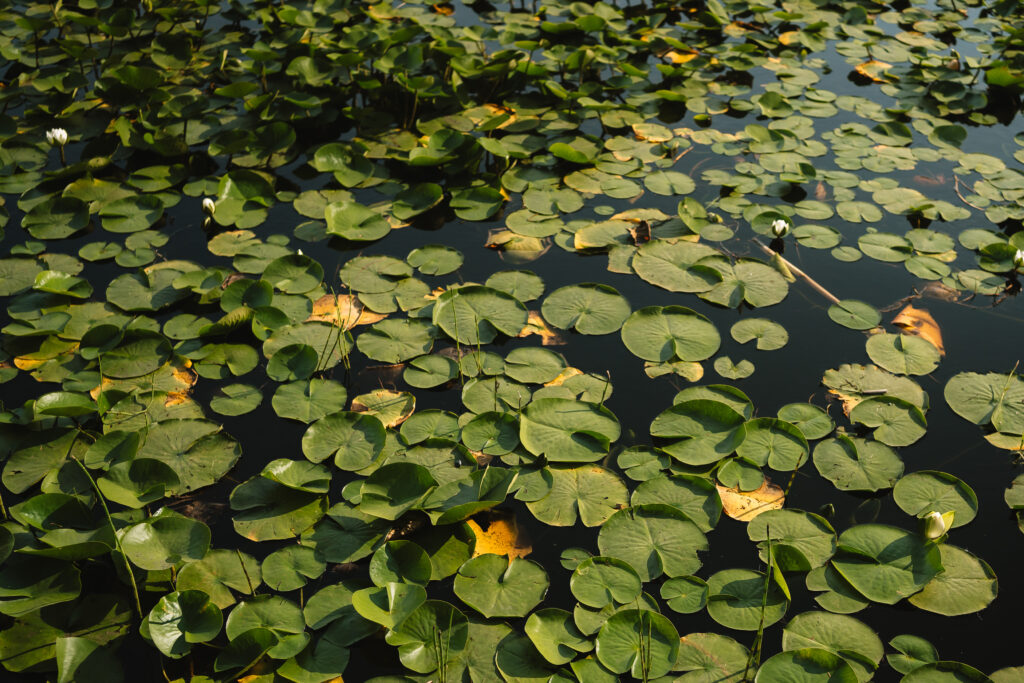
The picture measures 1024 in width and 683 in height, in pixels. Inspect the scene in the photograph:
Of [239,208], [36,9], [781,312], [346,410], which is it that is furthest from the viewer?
[36,9]

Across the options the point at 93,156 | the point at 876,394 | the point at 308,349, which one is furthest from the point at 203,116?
the point at 876,394

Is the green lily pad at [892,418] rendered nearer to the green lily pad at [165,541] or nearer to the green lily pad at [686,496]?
the green lily pad at [686,496]

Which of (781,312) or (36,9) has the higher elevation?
(36,9)

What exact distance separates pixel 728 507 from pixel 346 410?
4.89 ft

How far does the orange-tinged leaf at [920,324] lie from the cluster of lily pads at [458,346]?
0.04 feet

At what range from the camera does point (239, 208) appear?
4.09m

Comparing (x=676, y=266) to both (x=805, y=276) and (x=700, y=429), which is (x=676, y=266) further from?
(x=700, y=429)

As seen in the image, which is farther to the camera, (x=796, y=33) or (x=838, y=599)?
(x=796, y=33)

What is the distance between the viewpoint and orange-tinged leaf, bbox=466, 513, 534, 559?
2529 millimetres

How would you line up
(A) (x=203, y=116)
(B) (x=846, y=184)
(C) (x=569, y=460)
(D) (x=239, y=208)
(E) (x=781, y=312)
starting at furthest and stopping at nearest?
(A) (x=203, y=116) < (B) (x=846, y=184) < (D) (x=239, y=208) < (E) (x=781, y=312) < (C) (x=569, y=460)

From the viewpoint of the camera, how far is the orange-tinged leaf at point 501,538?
8.30ft

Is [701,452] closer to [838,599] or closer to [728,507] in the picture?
[728,507]

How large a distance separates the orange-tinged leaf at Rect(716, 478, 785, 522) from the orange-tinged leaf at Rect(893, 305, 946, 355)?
1212 mm

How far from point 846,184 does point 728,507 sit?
254 centimetres
